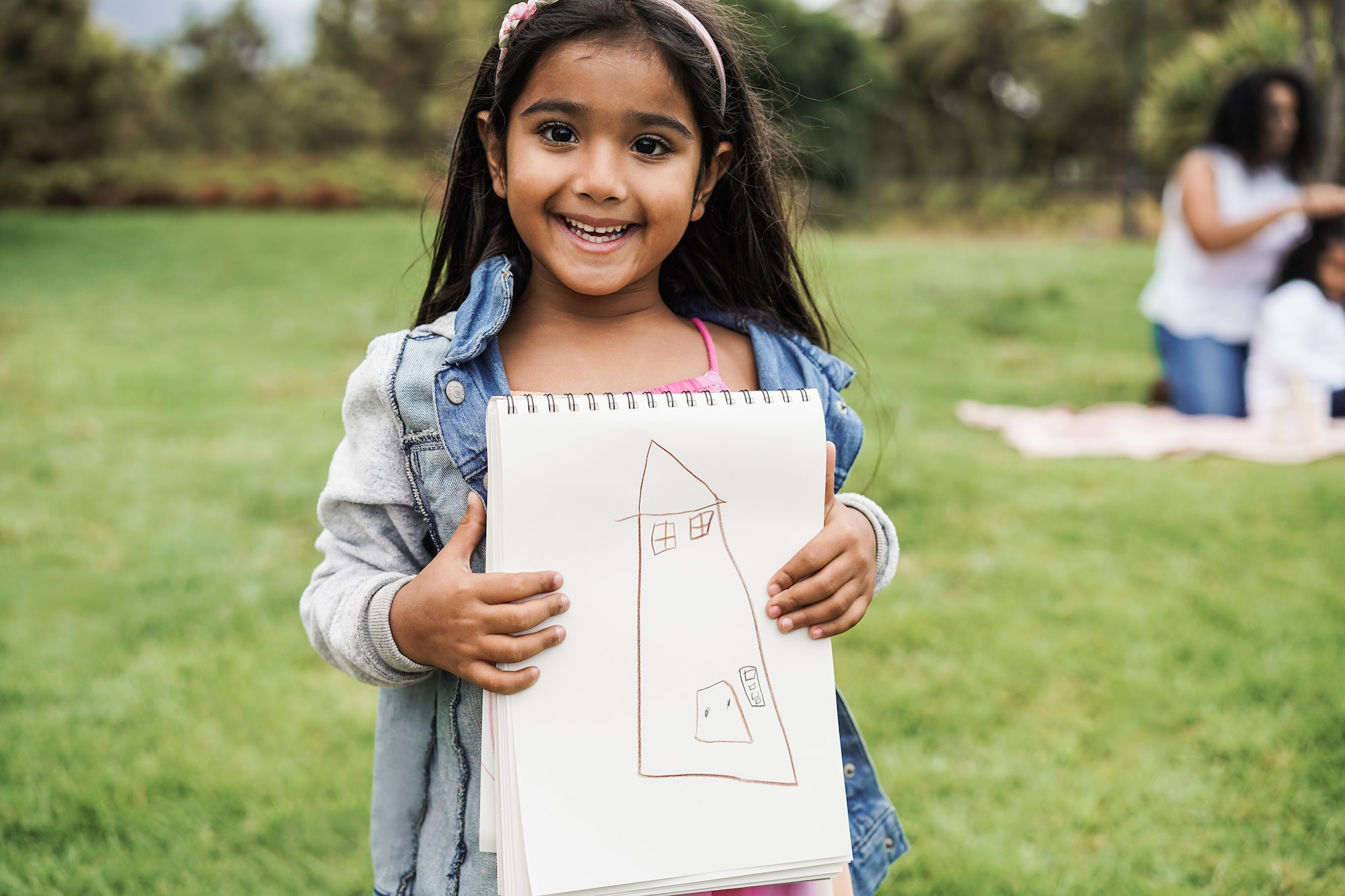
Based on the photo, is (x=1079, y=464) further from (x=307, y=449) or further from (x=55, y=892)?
(x=55, y=892)

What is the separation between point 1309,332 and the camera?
4.85m

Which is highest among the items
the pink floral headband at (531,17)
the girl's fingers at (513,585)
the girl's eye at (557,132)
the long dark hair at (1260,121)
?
the long dark hair at (1260,121)

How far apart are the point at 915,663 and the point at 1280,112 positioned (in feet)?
12.6

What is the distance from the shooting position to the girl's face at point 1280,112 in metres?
5.05

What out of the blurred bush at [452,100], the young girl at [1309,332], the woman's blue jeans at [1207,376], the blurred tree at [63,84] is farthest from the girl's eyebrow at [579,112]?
the blurred tree at [63,84]

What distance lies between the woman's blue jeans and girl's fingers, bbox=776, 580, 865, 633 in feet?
14.8

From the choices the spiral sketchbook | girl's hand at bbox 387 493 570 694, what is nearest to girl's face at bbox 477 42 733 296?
the spiral sketchbook

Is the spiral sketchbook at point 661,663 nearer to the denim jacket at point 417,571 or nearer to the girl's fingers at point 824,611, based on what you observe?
the girl's fingers at point 824,611

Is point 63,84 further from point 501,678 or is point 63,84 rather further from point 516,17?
point 501,678

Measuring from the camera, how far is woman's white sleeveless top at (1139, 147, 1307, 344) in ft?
16.9

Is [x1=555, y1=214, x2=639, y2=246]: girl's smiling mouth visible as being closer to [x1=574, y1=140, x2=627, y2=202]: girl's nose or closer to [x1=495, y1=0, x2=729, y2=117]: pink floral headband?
[x1=574, y1=140, x2=627, y2=202]: girl's nose

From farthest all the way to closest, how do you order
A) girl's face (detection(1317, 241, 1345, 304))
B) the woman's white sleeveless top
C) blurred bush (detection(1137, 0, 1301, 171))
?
blurred bush (detection(1137, 0, 1301, 171)) < the woman's white sleeveless top < girl's face (detection(1317, 241, 1345, 304))

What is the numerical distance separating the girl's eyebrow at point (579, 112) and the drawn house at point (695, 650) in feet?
1.30

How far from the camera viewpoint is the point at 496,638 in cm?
106
